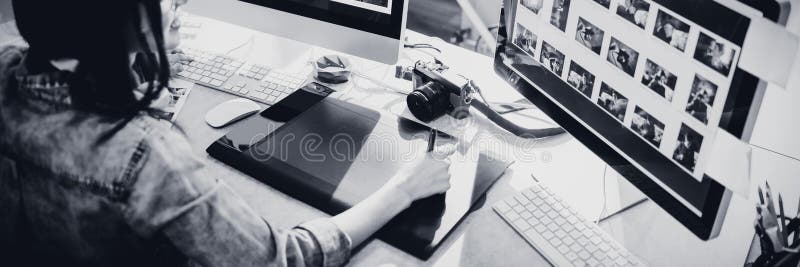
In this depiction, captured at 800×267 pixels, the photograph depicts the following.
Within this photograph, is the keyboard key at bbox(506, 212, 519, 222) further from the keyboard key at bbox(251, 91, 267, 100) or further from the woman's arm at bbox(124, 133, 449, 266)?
the keyboard key at bbox(251, 91, 267, 100)

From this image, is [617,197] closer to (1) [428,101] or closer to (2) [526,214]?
(2) [526,214]

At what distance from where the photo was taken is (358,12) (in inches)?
43.7

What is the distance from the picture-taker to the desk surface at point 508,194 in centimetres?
81

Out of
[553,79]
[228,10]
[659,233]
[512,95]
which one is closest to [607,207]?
[659,233]

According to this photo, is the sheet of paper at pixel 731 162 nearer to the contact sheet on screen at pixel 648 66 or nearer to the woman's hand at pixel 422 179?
the contact sheet on screen at pixel 648 66

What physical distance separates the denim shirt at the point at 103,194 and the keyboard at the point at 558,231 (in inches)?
14.2

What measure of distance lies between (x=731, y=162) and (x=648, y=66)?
0.16 metres

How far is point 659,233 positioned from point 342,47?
70 centimetres

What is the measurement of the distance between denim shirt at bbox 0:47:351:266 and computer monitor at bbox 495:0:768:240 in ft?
1.65

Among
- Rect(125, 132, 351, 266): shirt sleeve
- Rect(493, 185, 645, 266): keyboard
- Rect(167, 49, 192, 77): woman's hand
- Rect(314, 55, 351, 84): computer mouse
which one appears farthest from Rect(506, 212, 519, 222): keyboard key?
Rect(167, 49, 192, 77): woman's hand

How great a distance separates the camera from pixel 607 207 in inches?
36.1

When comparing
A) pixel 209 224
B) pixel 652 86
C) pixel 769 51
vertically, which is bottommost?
pixel 209 224

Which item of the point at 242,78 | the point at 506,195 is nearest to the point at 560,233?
the point at 506,195

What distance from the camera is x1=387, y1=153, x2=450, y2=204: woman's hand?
33.5 inches
